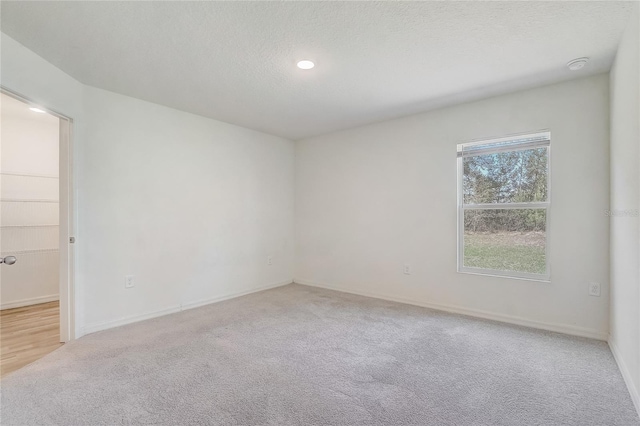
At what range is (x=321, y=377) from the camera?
6.88ft

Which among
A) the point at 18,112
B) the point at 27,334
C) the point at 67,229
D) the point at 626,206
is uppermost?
the point at 18,112

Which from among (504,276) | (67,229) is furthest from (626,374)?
(67,229)

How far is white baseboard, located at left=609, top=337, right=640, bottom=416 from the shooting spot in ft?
5.82

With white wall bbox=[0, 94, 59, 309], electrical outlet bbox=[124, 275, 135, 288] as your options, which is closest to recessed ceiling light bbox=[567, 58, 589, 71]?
electrical outlet bbox=[124, 275, 135, 288]

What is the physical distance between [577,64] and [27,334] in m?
5.52

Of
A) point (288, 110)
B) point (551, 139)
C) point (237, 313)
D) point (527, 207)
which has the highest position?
point (288, 110)

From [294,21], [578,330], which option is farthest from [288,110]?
[578,330]

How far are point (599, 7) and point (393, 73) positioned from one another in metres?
1.36

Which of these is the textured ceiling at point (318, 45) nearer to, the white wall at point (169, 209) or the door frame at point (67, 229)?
the white wall at point (169, 209)

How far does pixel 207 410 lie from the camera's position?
1741 millimetres

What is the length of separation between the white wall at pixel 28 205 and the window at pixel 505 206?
5274mm

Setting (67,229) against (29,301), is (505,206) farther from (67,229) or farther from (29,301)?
(29,301)

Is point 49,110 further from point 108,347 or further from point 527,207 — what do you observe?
point 527,207

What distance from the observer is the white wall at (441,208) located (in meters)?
2.79
